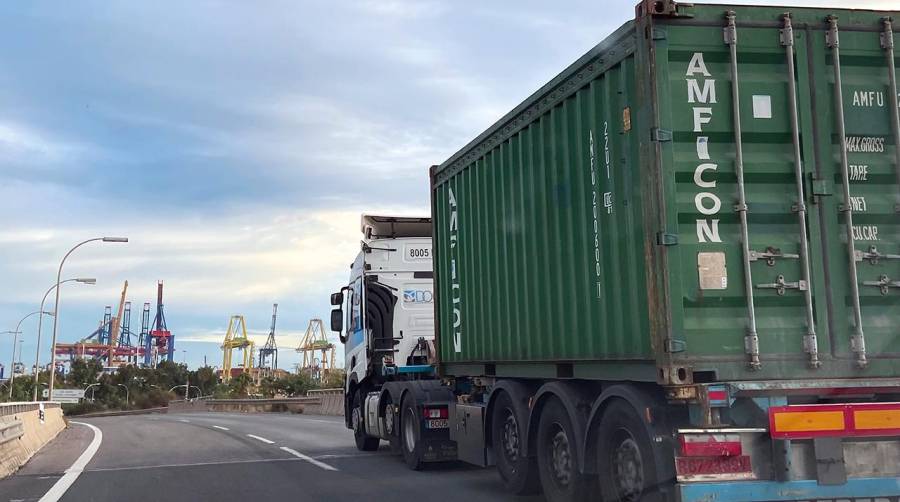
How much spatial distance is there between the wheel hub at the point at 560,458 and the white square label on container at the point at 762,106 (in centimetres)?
326

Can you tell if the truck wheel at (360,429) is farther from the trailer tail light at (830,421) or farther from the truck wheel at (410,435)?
the trailer tail light at (830,421)

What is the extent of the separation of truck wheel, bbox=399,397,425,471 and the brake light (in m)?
6.58

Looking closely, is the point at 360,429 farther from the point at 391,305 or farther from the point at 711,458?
the point at 711,458

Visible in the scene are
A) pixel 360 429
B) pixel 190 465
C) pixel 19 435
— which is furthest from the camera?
pixel 19 435

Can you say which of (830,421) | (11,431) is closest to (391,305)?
(11,431)

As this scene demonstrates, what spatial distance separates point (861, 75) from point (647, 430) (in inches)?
124

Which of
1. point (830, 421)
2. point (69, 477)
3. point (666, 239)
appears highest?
point (666, 239)

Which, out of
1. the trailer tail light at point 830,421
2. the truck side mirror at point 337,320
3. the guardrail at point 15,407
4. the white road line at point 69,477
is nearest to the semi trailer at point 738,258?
the trailer tail light at point 830,421

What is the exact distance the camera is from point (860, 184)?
6488 mm

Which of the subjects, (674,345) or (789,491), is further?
(674,345)

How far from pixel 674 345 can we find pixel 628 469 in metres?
1.31

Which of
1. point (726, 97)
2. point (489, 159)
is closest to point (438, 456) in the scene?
point (489, 159)

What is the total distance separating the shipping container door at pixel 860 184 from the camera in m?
6.31

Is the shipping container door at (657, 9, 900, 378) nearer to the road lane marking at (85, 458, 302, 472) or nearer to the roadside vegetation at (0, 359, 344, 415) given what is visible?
the road lane marking at (85, 458, 302, 472)
